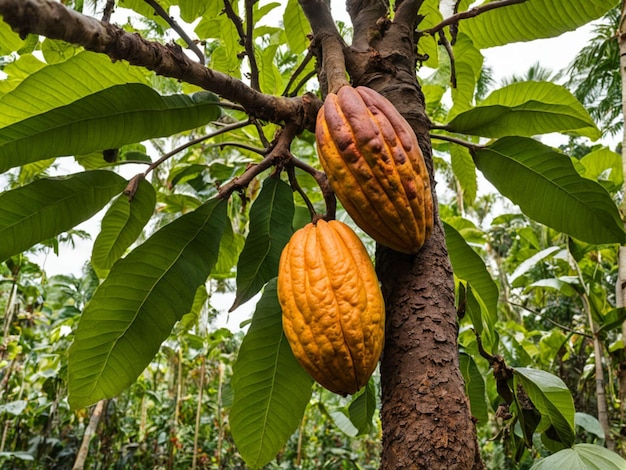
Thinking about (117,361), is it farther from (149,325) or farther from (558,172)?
(558,172)

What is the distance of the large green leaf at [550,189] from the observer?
0.88 meters

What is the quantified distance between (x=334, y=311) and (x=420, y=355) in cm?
11

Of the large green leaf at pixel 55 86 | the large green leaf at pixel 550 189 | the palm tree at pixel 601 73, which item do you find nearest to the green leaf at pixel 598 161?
the large green leaf at pixel 550 189

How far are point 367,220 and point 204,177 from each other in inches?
50.8

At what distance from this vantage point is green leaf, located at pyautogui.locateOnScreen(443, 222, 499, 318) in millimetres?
1044

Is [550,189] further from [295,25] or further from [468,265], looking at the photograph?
[295,25]

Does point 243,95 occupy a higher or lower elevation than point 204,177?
lower

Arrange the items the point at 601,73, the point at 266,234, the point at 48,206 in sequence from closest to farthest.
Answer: the point at 48,206 → the point at 266,234 → the point at 601,73

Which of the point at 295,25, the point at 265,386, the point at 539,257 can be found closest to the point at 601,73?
the point at 539,257

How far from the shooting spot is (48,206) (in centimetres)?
84

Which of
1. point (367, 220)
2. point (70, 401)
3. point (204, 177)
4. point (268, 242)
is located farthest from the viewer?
point (204, 177)

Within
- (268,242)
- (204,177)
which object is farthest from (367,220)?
(204,177)

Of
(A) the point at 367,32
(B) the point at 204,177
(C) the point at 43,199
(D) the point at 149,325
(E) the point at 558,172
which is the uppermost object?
(B) the point at 204,177

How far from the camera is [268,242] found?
985 millimetres
